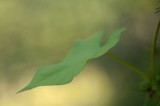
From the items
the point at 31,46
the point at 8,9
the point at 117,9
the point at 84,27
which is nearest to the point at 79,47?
the point at 117,9

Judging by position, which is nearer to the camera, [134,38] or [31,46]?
[134,38]

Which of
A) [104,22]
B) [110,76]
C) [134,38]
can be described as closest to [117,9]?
[104,22]

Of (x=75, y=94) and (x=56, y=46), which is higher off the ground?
(x=56, y=46)

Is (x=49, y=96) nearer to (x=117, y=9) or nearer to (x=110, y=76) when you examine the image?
(x=110, y=76)

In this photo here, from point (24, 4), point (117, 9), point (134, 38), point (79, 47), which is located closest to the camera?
point (79, 47)

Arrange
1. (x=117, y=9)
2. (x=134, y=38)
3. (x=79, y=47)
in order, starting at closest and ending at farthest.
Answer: (x=79, y=47) → (x=134, y=38) → (x=117, y=9)

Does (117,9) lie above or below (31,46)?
above

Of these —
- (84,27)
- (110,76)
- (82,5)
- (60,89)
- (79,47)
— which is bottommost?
(60,89)
